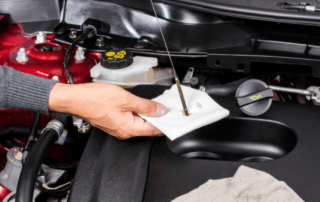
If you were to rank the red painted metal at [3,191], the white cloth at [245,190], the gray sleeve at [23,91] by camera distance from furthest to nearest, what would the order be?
the red painted metal at [3,191] → the gray sleeve at [23,91] → the white cloth at [245,190]

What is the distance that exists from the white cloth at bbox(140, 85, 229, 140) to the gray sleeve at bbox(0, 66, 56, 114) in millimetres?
258

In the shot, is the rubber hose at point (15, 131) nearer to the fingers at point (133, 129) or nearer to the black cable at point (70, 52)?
the black cable at point (70, 52)

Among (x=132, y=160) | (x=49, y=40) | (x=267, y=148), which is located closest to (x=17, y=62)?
(x=49, y=40)

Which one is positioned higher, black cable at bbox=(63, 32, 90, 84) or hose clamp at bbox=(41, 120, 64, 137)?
black cable at bbox=(63, 32, 90, 84)

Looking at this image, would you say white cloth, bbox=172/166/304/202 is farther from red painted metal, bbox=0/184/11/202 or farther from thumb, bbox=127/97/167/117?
red painted metal, bbox=0/184/11/202

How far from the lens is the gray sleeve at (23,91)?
77cm

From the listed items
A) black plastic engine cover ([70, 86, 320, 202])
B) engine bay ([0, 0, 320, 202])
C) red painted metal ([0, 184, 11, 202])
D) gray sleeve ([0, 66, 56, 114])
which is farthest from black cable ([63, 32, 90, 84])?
red painted metal ([0, 184, 11, 202])

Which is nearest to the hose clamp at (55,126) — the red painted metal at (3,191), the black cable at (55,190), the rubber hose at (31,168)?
the rubber hose at (31,168)

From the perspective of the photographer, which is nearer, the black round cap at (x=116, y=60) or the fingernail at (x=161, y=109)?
the fingernail at (x=161, y=109)

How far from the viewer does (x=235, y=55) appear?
2.83 feet

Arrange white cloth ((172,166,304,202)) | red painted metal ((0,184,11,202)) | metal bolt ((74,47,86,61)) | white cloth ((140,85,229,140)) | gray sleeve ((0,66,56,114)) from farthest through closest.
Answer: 1. metal bolt ((74,47,86,61))
2. red painted metal ((0,184,11,202))
3. gray sleeve ((0,66,56,114))
4. white cloth ((140,85,229,140))
5. white cloth ((172,166,304,202))

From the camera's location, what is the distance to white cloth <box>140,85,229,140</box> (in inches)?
26.4

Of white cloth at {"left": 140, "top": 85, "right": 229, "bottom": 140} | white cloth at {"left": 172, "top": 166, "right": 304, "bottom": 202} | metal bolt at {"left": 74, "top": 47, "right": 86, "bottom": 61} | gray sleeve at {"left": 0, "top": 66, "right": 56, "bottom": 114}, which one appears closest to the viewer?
white cloth at {"left": 172, "top": 166, "right": 304, "bottom": 202}

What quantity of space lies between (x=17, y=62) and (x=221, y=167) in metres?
0.68
